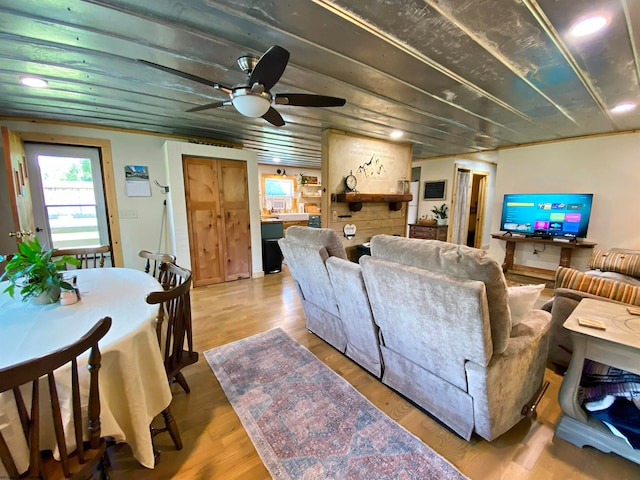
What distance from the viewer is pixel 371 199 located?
422 centimetres

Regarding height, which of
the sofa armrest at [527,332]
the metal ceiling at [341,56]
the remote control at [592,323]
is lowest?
the sofa armrest at [527,332]

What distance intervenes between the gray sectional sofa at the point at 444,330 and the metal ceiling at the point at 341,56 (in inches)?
51.0

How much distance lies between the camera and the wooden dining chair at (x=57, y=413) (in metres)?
0.75

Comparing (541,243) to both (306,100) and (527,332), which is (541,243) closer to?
(527,332)

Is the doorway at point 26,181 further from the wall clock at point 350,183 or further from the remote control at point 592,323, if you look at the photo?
the remote control at point 592,323

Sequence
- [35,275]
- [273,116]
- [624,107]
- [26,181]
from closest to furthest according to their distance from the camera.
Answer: [35,275] → [273,116] → [624,107] → [26,181]

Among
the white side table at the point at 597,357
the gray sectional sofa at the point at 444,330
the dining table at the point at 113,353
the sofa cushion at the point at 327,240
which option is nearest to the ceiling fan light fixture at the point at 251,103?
the sofa cushion at the point at 327,240

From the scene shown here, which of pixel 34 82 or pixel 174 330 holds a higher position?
pixel 34 82

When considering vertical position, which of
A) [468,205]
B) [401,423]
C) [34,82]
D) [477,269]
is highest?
[34,82]

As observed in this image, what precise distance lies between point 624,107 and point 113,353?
195 inches

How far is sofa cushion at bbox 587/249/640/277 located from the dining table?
4.62 meters

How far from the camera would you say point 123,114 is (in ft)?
10.1

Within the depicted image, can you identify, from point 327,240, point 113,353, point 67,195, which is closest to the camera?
point 113,353

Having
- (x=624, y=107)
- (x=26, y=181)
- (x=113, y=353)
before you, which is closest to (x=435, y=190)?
(x=624, y=107)
